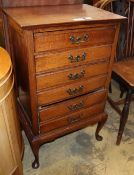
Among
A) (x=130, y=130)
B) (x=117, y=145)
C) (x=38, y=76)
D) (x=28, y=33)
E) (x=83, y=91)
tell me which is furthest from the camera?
(x=130, y=130)

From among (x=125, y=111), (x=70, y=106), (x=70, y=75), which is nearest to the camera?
(x=70, y=75)

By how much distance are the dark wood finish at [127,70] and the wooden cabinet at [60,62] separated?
198mm

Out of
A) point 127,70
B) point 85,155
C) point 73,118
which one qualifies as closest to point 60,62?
point 73,118

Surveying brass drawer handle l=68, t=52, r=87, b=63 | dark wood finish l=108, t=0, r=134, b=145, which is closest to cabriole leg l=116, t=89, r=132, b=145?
dark wood finish l=108, t=0, r=134, b=145

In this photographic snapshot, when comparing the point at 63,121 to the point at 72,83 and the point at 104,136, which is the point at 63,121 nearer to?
the point at 72,83

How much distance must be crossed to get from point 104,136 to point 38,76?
101 cm

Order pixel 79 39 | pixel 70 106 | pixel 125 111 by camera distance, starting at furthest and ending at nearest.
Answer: pixel 125 111
pixel 70 106
pixel 79 39

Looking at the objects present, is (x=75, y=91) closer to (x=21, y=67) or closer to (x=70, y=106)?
(x=70, y=106)

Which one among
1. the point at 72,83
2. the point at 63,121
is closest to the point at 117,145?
the point at 63,121

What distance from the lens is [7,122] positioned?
1045mm

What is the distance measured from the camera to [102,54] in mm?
1207

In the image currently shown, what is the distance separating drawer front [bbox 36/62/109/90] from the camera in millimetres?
1097

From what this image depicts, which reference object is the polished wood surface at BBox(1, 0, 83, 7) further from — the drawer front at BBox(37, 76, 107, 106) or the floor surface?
the floor surface

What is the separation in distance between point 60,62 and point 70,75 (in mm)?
123
